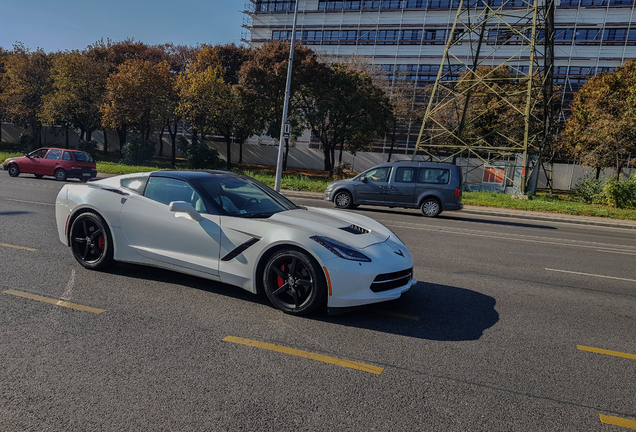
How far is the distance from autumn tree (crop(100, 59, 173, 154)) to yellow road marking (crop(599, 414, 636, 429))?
34.4 meters

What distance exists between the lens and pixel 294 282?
4.67 metres

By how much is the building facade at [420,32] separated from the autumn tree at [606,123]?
39.8 ft

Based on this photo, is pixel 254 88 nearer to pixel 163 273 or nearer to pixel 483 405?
pixel 163 273

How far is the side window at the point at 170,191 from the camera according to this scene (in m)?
5.43

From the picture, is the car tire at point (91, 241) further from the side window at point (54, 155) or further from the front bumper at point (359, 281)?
the side window at point (54, 155)

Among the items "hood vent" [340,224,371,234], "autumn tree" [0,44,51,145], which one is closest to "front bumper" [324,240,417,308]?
"hood vent" [340,224,371,234]

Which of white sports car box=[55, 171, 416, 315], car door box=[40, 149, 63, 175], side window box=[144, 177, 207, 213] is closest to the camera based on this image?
white sports car box=[55, 171, 416, 315]

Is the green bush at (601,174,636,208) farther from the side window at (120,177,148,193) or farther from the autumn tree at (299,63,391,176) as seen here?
the side window at (120,177,148,193)

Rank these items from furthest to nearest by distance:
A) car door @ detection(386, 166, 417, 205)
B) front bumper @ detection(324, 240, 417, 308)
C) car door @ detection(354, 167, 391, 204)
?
car door @ detection(354, 167, 391, 204) < car door @ detection(386, 166, 417, 205) < front bumper @ detection(324, 240, 417, 308)

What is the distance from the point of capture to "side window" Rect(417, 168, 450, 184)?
→ 16047mm

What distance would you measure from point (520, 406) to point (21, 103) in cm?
4646

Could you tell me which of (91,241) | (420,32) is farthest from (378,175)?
(420,32)

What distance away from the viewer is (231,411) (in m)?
2.95

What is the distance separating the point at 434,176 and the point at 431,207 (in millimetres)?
1091
